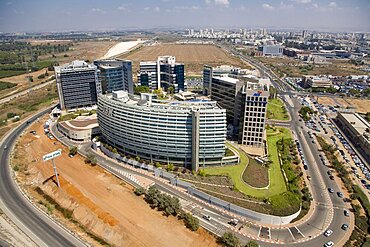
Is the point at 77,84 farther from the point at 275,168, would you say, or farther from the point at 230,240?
the point at 230,240

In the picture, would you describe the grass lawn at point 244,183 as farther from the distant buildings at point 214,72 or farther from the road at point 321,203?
the distant buildings at point 214,72

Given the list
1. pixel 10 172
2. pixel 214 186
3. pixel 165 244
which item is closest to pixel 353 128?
pixel 214 186

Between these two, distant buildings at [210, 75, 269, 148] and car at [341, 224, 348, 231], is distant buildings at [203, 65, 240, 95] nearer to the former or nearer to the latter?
distant buildings at [210, 75, 269, 148]

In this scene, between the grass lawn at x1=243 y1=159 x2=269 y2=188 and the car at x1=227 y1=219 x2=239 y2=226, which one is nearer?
the car at x1=227 y1=219 x2=239 y2=226

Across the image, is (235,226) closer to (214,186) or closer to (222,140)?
(214,186)

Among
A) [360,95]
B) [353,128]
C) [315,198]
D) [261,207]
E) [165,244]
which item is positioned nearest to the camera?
[165,244]

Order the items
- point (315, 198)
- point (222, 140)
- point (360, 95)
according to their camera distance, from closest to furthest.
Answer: point (315, 198) → point (222, 140) → point (360, 95)

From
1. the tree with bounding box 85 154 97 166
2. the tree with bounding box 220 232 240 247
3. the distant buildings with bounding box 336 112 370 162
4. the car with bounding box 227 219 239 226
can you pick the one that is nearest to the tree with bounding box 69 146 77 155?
the tree with bounding box 85 154 97 166

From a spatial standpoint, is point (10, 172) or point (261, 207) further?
point (10, 172)
